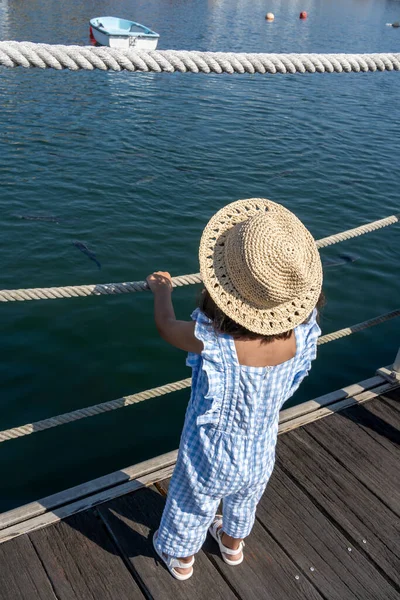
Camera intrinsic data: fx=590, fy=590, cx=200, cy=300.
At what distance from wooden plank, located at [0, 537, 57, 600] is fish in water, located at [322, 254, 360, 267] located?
6.70 m

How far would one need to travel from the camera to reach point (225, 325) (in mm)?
1905

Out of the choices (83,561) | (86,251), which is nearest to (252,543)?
(83,561)

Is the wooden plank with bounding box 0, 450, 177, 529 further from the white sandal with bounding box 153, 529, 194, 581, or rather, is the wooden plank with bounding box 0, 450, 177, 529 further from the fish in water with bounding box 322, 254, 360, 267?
the fish in water with bounding box 322, 254, 360, 267

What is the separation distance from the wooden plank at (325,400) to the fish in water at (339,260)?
4.77m

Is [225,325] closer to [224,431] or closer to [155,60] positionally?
[224,431]

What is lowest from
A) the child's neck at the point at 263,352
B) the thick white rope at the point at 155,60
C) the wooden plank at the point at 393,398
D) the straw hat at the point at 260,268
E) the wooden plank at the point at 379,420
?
the wooden plank at the point at 393,398

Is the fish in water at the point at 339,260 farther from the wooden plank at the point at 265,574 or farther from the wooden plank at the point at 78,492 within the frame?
the wooden plank at the point at 265,574

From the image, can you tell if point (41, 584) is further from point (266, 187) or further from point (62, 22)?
point (62, 22)

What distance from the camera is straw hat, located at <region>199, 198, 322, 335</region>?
5.87 feet

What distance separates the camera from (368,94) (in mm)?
19781

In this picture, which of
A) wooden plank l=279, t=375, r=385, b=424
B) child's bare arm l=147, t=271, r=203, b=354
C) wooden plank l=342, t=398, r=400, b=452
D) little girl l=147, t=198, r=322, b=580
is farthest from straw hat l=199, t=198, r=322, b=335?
wooden plank l=342, t=398, r=400, b=452

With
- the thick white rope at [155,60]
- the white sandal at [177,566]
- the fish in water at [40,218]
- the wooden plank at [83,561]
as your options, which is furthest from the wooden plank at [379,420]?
the fish in water at [40,218]

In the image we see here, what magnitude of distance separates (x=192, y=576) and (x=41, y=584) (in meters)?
0.64

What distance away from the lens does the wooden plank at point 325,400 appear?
358 centimetres
